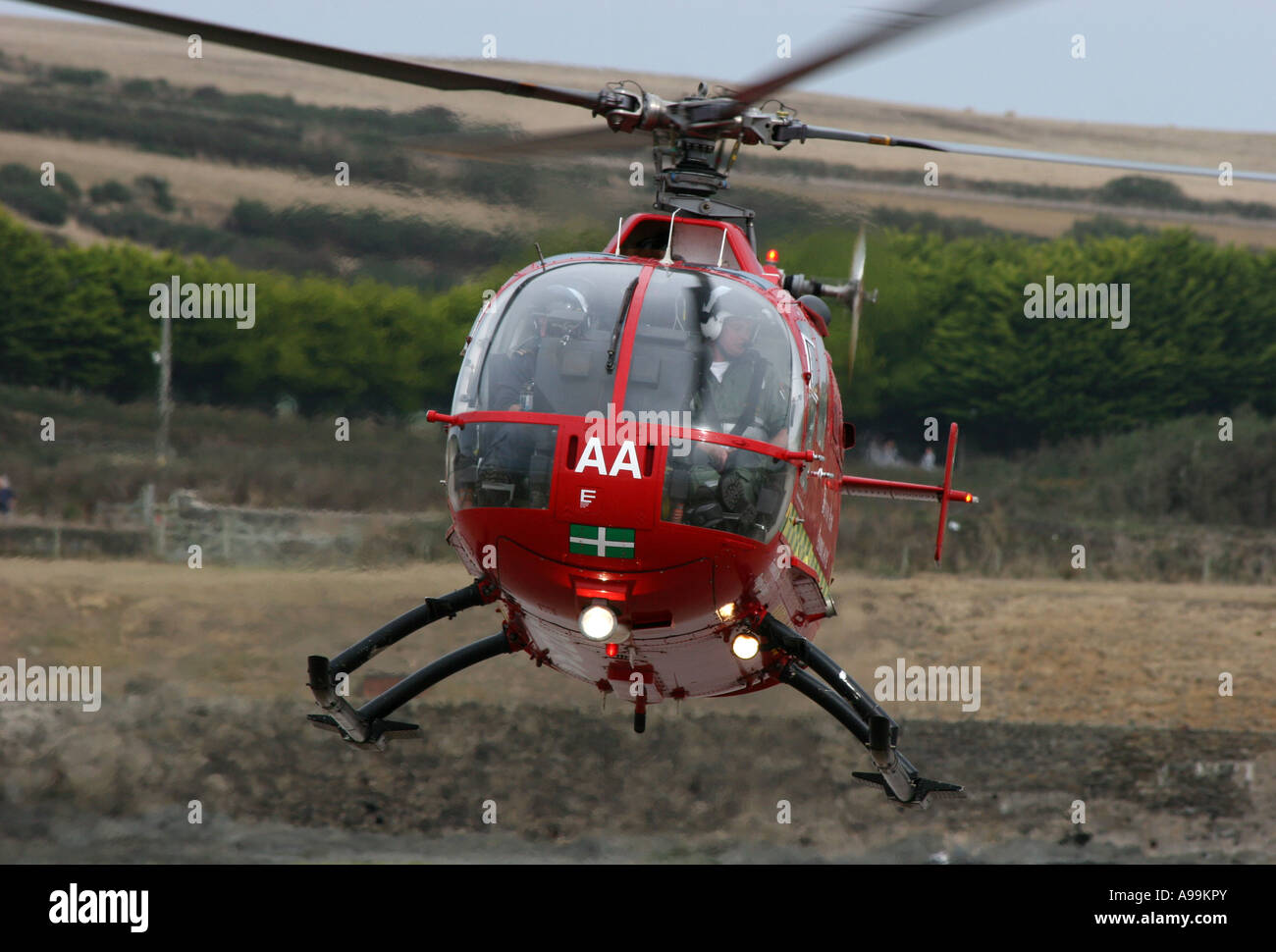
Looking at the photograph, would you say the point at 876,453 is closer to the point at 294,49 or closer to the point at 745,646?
the point at 745,646

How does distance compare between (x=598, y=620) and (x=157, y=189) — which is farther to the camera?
(x=157, y=189)

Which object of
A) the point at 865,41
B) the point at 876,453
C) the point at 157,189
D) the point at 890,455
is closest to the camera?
the point at 865,41

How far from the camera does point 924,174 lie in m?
25.3

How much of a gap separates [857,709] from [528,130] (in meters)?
11.4

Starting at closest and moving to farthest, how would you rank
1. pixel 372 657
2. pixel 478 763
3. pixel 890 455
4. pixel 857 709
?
1. pixel 857 709
2. pixel 372 657
3. pixel 478 763
4. pixel 890 455

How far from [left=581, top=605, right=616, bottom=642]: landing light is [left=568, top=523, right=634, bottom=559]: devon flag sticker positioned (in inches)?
13.4

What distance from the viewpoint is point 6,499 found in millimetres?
16625

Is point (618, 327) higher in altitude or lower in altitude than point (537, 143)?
lower

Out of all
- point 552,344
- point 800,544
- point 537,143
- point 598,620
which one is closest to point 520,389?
point 552,344

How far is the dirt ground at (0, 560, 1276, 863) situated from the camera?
1446cm

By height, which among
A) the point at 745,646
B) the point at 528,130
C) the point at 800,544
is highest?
the point at 528,130

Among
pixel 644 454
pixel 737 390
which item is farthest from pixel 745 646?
pixel 644 454

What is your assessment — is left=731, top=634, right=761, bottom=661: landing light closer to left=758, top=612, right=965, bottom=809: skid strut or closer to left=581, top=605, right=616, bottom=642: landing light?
left=758, top=612, right=965, bottom=809: skid strut

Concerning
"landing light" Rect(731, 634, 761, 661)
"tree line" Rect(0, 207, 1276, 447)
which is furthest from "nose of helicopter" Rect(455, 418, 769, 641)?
"tree line" Rect(0, 207, 1276, 447)
